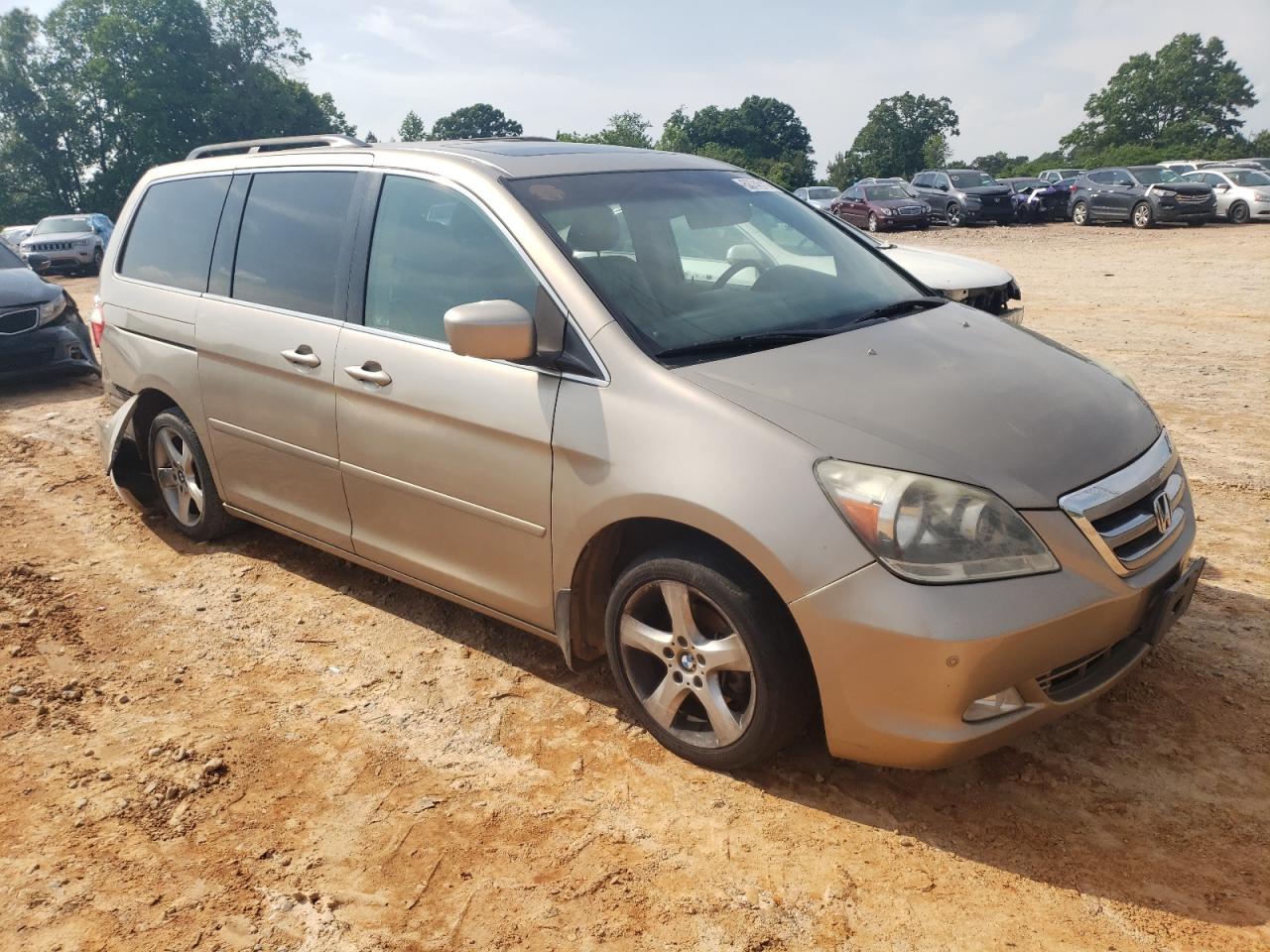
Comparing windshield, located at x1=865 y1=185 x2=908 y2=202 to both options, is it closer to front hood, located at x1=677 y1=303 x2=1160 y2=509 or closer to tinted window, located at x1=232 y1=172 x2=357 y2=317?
tinted window, located at x1=232 y1=172 x2=357 y2=317

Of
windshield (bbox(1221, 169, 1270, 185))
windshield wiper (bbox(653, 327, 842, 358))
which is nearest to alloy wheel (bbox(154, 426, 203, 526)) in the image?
windshield wiper (bbox(653, 327, 842, 358))

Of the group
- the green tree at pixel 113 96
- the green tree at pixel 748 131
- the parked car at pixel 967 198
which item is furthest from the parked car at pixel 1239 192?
the green tree at pixel 748 131

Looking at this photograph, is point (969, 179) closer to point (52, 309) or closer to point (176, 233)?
point (52, 309)

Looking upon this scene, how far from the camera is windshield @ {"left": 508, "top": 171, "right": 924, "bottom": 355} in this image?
10.9 ft

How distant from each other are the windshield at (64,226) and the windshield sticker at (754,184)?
27.6 metres

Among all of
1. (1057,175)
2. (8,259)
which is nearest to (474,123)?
(1057,175)

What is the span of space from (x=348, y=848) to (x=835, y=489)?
1.69 meters

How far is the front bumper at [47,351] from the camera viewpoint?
9.25m

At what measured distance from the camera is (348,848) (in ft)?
9.52

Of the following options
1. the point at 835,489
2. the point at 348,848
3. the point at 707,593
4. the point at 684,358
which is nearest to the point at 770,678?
the point at 707,593

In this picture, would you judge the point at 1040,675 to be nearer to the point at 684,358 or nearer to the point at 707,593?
the point at 707,593

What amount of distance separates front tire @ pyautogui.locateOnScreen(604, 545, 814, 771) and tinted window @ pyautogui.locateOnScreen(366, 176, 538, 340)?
102cm

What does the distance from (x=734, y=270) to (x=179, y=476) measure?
10.1 feet

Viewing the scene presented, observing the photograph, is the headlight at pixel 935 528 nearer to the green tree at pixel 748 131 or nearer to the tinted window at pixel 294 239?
the tinted window at pixel 294 239
